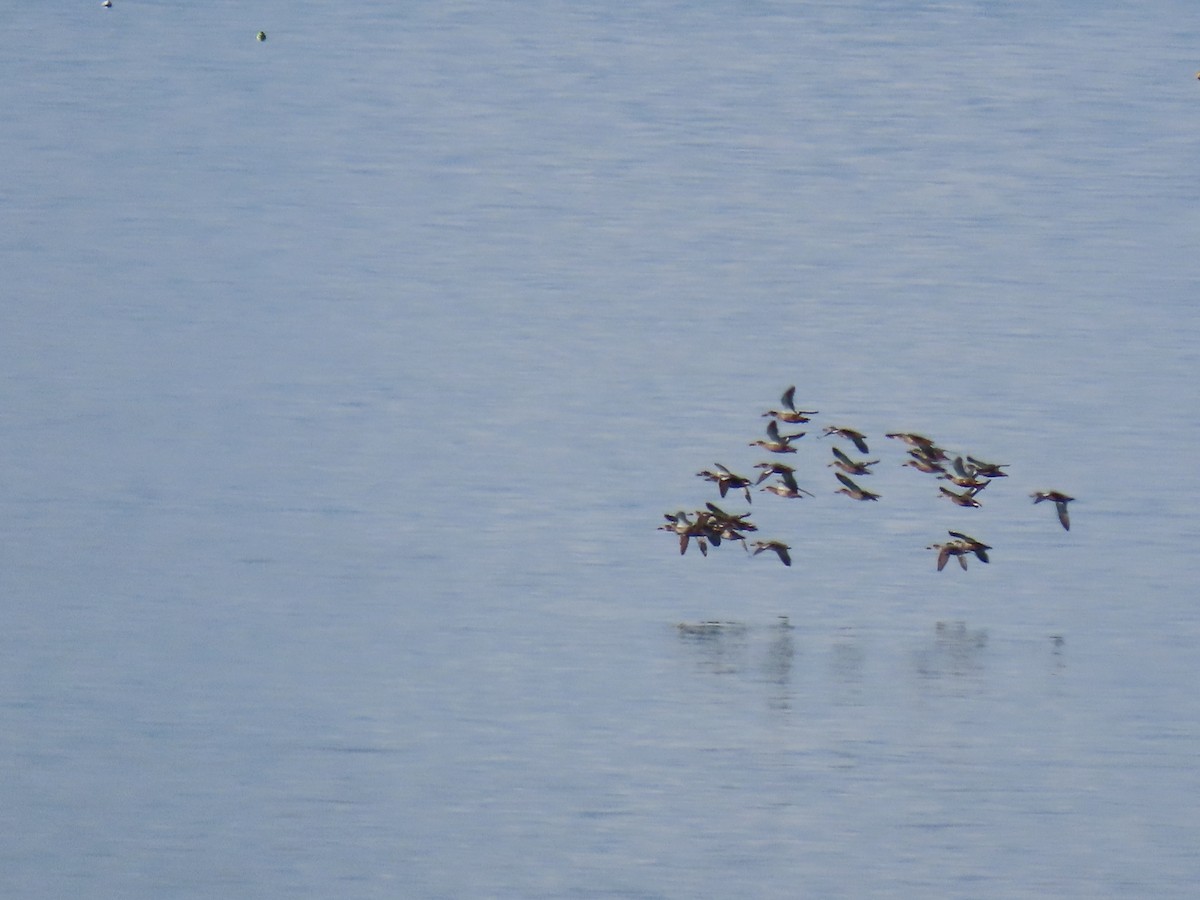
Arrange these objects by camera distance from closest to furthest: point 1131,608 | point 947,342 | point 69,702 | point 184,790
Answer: point 184,790 → point 69,702 → point 1131,608 → point 947,342

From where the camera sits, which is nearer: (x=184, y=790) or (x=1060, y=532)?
(x=184, y=790)

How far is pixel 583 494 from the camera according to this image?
2338 cm

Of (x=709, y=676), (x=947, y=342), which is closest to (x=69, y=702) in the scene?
(x=709, y=676)

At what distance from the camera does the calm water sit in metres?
15.6

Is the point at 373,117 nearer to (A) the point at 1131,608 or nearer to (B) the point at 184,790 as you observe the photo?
(A) the point at 1131,608

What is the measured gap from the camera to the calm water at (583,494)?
1562 centimetres

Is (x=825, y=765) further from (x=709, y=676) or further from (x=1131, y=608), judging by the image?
(x=1131, y=608)

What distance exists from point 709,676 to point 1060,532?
5482 millimetres

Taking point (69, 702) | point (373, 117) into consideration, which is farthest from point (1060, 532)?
point (373, 117)

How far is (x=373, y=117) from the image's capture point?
43.4 meters

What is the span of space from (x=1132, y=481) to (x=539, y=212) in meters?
14.5

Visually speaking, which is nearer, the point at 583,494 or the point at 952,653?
the point at 952,653

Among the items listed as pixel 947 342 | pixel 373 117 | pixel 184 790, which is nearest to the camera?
pixel 184 790

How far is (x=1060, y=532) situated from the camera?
2228 centimetres
